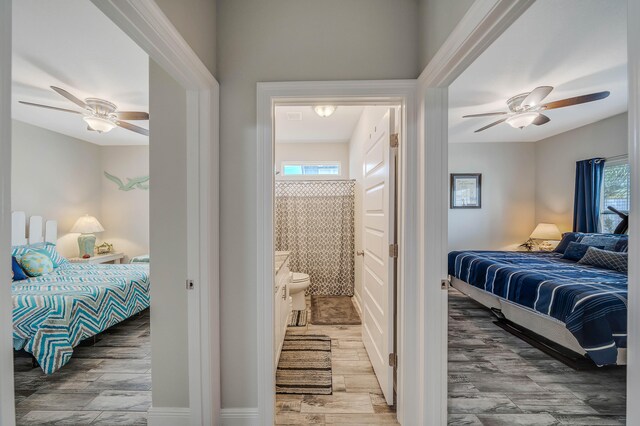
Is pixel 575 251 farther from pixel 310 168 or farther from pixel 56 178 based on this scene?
pixel 56 178

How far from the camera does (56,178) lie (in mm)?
A: 3959

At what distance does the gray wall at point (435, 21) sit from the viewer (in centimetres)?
115

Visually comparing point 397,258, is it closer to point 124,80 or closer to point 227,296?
point 227,296

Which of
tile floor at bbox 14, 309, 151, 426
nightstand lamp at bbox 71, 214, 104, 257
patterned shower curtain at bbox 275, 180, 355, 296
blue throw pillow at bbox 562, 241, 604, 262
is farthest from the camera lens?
patterned shower curtain at bbox 275, 180, 355, 296

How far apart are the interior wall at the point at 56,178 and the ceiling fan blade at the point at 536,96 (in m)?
5.81

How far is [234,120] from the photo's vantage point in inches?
61.6

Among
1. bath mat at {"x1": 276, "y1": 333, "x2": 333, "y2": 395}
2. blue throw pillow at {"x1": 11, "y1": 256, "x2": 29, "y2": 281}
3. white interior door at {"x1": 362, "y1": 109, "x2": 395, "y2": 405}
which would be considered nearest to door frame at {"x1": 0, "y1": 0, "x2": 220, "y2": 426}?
bath mat at {"x1": 276, "y1": 333, "x2": 333, "y2": 395}

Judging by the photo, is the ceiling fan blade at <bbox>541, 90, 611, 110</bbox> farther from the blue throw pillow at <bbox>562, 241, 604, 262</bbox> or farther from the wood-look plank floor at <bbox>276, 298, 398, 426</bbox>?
the wood-look plank floor at <bbox>276, 298, 398, 426</bbox>

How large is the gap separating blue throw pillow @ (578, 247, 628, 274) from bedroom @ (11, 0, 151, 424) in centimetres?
441

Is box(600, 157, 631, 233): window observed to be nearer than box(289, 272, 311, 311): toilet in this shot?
No

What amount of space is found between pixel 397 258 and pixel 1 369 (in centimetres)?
164

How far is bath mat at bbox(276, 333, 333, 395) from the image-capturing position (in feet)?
6.48

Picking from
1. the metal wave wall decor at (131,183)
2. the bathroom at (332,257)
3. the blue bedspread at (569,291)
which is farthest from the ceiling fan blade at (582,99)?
the metal wave wall decor at (131,183)

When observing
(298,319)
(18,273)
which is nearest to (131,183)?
(18,273)
